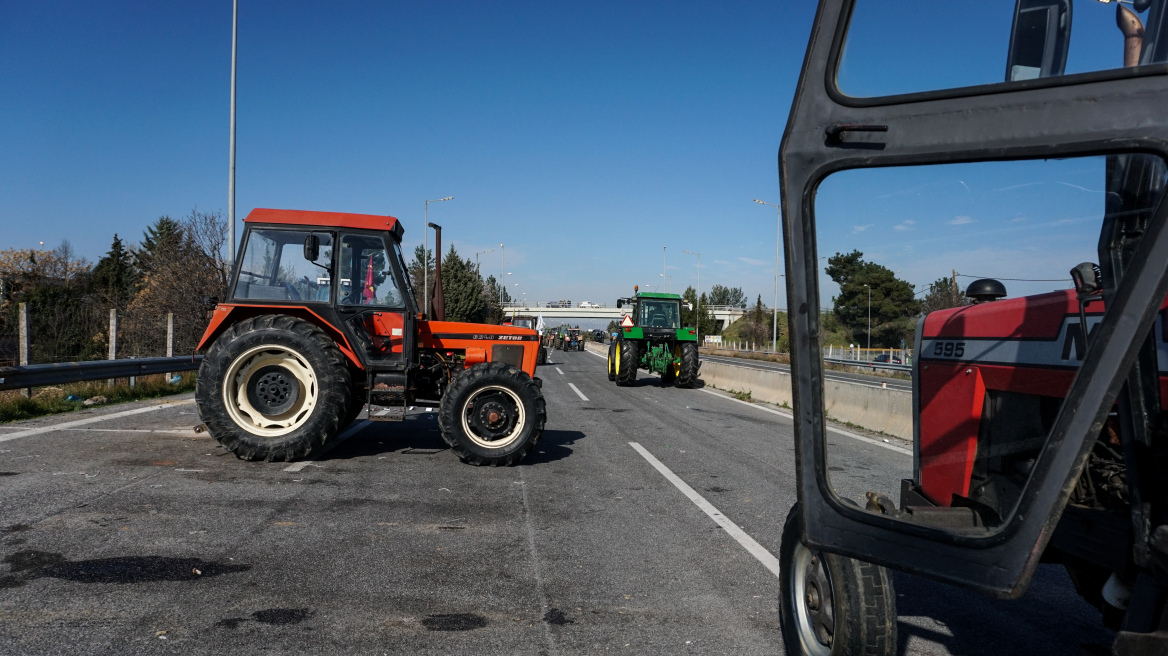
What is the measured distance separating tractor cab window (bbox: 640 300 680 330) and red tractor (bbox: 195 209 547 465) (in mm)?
13957

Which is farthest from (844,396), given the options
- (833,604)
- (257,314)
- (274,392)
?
(257,314)

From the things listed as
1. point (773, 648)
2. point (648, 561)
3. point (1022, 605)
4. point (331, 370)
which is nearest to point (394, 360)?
point (331, 370)

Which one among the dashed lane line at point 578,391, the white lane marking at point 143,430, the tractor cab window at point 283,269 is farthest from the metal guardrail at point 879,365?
the dashed lane line at point 578,391

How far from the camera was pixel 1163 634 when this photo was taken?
1.83 m

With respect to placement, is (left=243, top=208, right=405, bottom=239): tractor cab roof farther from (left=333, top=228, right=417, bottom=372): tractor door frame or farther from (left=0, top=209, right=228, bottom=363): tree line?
(left=0, top=209, right=228, bottom=363): tree line

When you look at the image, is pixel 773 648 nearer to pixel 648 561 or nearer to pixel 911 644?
pixel 911 644

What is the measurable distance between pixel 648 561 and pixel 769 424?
8.26 meters

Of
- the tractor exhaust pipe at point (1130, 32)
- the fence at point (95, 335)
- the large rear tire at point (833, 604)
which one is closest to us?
the tractor exhaust pipe at point (1130, 32)

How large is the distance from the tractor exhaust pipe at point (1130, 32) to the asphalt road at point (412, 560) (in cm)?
133

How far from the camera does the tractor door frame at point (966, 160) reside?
183 centimetres

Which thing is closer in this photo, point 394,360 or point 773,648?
point 773,648

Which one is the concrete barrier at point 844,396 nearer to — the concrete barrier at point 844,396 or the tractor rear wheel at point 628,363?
the concrete barrier at point 844,396

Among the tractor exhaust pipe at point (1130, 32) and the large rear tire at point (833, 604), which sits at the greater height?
the tractor exhaust pipe at point (1130, 32)

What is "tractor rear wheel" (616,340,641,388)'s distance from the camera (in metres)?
20.6
